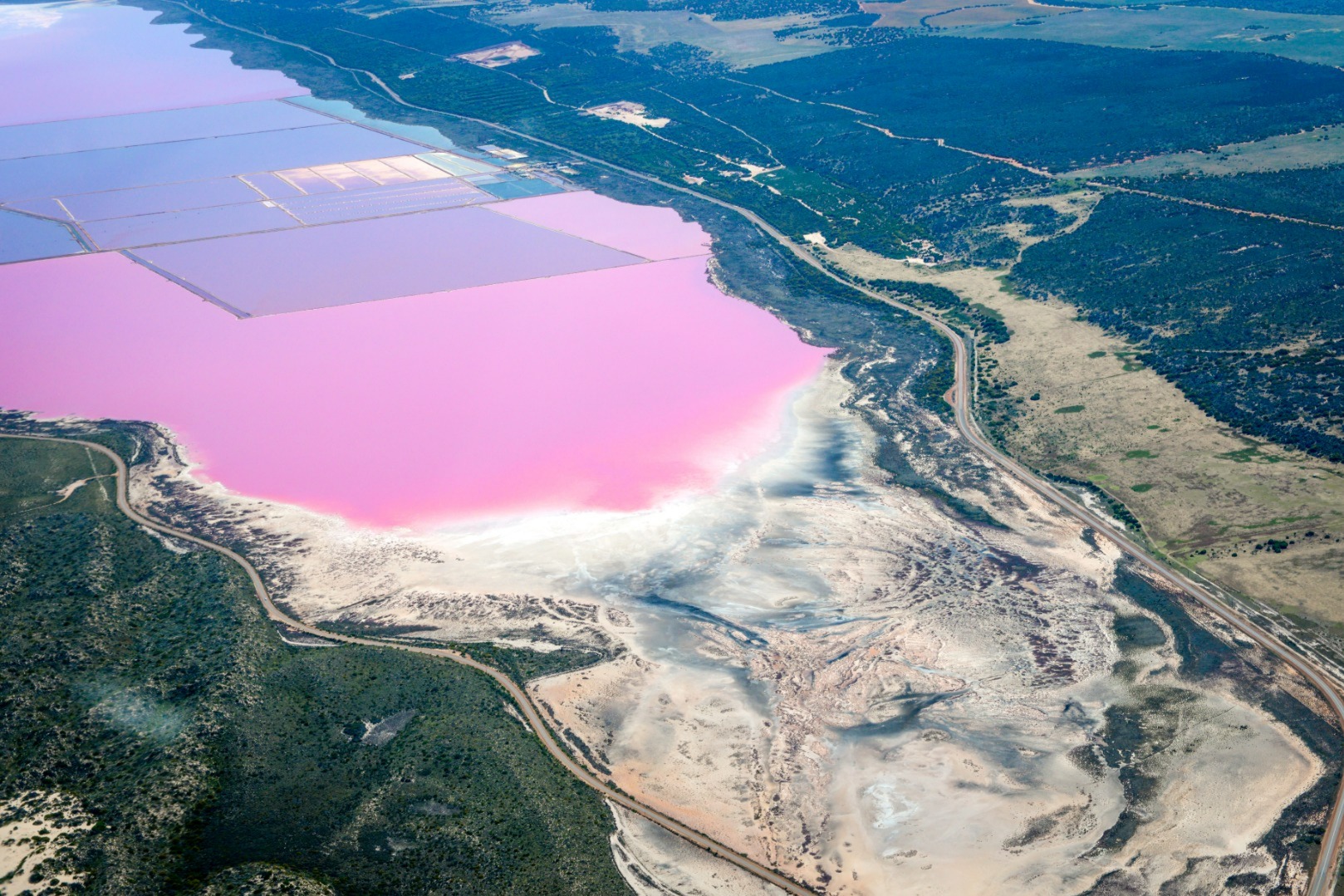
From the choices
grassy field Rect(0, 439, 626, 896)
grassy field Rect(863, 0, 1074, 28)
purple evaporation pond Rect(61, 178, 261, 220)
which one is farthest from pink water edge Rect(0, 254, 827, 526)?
grassy field Rect(863, 0, 1074, 28)

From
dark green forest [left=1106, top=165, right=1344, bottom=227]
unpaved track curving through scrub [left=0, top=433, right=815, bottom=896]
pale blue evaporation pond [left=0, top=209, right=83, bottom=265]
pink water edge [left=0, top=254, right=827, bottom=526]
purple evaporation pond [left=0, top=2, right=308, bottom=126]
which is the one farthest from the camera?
purple evaporation pond [left=0, top=2, right=308, bottom=126]

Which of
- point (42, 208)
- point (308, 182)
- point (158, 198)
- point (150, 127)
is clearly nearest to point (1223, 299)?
point (308, 182)

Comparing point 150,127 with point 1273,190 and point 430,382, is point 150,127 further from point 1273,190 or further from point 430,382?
point 1273,190

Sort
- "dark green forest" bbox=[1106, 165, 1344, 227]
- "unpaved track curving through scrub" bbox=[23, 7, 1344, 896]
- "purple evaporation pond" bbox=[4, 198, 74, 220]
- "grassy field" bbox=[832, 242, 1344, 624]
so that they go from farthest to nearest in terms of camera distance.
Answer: "purple evaporation pond" bbox=[4, 198, 74, 220] < "dark green forest" bbox=[1106, 165, 1344, 227] < "grassy field" bbox=[832, 242, 1344, 624] < "unpaved track curving through scrub" bbox=[23, 7, 1344, 896]

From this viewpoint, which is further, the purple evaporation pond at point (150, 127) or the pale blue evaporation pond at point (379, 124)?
the pale blue evaporation pond at point (379, 124)

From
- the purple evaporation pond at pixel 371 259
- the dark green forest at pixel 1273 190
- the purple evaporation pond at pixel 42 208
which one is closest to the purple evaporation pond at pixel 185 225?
the purple evaporation pond at pixel 371 259

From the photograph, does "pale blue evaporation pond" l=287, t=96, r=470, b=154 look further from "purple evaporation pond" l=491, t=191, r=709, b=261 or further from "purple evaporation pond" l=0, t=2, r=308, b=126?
"purple evaporation pond" l=491, t=191, r=709, b=261

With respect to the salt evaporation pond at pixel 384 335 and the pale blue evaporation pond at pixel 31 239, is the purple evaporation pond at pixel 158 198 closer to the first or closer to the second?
the salt evaporation pond at pixel 384 335
